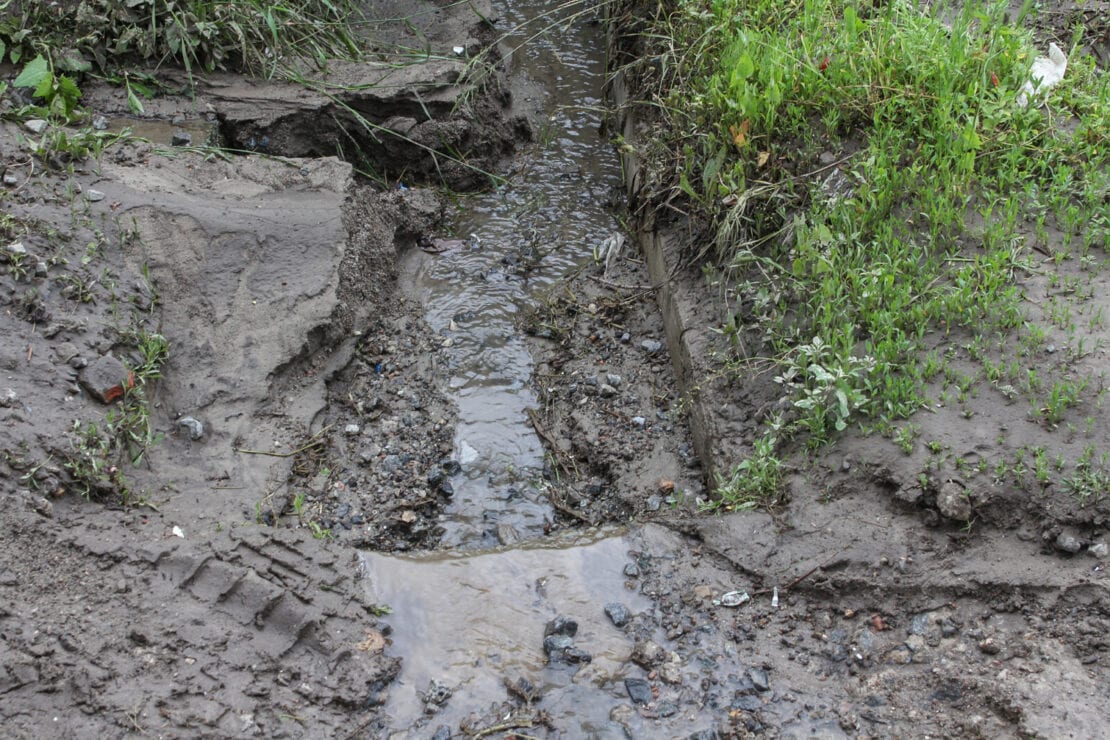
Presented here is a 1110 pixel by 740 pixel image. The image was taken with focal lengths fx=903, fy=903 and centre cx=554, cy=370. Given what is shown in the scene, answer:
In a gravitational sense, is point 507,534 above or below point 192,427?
below

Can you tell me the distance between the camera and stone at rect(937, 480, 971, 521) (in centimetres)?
300

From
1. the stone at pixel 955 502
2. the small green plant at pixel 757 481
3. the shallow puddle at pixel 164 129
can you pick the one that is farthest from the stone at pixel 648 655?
the shallow puddle at pixel 164 129

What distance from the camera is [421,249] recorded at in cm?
527

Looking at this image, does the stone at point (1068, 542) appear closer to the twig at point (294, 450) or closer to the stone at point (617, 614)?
the stone at point (617, 614)

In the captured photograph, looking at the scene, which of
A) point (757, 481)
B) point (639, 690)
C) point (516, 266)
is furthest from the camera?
point (516, 266)

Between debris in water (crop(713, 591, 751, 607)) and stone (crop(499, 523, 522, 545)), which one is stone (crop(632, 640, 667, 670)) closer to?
debris in water (crop(713, 591, 751, 607))

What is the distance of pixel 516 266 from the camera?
5176 mm

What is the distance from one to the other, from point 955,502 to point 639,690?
4.00 feet

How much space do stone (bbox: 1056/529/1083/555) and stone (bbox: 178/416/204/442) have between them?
313cm

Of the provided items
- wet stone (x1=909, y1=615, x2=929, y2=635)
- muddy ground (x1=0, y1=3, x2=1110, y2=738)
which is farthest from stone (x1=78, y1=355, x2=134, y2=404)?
wet stone (x1=909, y1=615, x2=929, y2=635)

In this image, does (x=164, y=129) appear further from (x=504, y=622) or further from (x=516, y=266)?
(x=504, y=622)

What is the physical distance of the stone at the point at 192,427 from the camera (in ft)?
11.8

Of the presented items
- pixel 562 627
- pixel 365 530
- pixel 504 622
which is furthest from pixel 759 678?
pixel 365 530

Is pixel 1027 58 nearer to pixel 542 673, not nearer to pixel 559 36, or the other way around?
pixel 542 673
